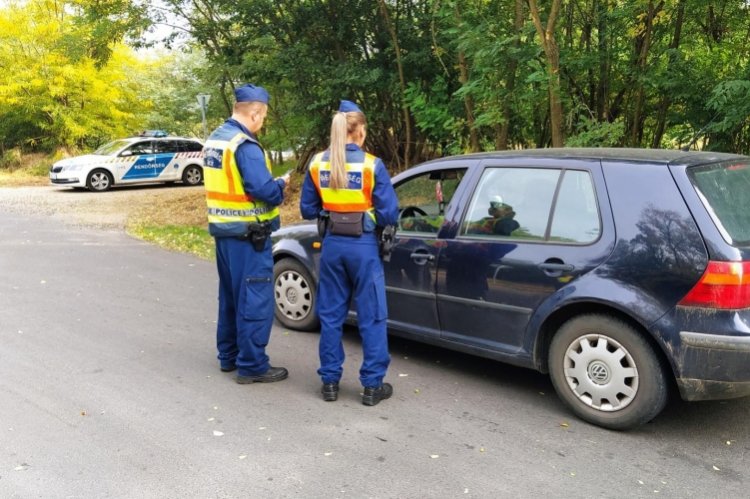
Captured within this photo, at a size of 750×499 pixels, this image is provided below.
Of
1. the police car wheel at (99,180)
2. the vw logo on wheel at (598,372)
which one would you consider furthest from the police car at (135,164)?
the vw logo on wheel at (598,372)

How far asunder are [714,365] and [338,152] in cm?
242

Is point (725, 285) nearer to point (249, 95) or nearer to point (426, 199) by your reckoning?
point (426, 199)

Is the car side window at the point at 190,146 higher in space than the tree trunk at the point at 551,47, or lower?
lower

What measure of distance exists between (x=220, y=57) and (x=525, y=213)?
11.3 m

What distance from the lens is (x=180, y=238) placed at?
1091 cm

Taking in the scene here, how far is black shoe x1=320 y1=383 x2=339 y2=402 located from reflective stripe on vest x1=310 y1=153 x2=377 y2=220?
1.14 metres

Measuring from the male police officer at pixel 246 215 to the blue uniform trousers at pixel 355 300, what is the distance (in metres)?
0.48

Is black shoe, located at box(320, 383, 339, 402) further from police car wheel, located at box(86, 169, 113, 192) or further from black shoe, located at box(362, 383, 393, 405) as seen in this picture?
police car wheel, located at box(86, 169, 113, 192)

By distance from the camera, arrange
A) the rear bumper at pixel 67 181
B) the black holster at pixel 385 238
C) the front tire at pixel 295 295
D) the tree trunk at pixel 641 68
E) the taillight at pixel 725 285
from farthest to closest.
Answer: the rear bumper at pixel 67 181 → the tree trunk at pixel 641 68 → the front tire at pixel 295 295 → the black holster at pixel 385 238 → the taillight at pixel 725 285

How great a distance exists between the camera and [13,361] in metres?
4.99

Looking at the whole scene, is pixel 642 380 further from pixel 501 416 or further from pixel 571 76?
pixel 571 76

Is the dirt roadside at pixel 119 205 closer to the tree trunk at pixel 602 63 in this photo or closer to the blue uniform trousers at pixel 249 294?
the tree trunk at pixel 602 63

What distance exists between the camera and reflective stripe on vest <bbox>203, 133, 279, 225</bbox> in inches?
172

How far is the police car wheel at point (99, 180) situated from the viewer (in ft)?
64.7
